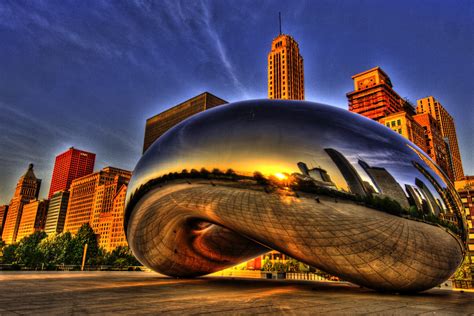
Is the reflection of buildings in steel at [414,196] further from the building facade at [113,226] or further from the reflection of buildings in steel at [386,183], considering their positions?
Answer: the building facade at [113,226]

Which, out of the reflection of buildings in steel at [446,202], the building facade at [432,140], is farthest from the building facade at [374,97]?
the reflection of buildings in steel at [446,202]

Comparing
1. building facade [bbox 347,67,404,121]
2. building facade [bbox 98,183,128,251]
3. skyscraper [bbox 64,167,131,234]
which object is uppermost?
building facade [bbox 347,67,404,121]

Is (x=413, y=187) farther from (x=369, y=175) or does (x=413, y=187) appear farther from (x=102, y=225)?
(x=102, y=225)

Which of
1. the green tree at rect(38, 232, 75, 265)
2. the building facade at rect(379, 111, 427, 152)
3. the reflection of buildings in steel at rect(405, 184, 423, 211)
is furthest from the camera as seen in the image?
the building facade at rect(379, 111, 427, 152)

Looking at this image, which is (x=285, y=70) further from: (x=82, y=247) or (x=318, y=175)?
(x=318, y=175)

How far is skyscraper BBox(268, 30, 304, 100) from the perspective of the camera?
141000 mm

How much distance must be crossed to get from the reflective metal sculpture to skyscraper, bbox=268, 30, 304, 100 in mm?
133746

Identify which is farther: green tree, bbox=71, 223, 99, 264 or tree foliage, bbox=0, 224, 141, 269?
green tree, bbox=71, 223, 99, 264

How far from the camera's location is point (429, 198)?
19.6 ft

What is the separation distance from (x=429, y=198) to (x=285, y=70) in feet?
474

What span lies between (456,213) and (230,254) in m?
6.21

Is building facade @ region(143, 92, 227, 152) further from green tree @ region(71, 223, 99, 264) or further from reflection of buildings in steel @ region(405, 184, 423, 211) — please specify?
reflection of buildings in steel @ region(405, 184, 423, 211)

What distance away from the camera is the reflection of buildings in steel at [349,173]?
560 cm

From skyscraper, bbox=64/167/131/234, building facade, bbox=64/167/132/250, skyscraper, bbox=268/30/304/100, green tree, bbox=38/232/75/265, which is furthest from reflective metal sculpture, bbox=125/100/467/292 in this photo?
skyscraper, bbox=64/167/131/234
